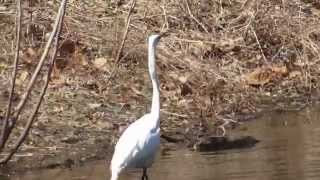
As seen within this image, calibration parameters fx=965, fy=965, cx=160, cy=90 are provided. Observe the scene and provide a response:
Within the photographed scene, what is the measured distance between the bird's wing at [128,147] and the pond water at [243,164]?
1.90 feet

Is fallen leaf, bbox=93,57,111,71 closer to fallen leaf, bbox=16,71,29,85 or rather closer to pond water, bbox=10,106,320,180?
fallen leaf, bbox=16,71,29,85

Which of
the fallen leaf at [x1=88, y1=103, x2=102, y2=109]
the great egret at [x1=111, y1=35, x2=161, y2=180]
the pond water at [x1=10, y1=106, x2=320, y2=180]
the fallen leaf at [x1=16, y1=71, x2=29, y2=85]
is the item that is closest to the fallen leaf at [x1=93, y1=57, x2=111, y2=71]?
the fallen leaf at [x1=16, y1=71, x2=29, y2=85]

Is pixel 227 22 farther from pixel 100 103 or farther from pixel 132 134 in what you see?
pixel 132 134

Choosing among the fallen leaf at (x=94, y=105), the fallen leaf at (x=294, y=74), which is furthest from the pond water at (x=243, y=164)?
the fallen leaf at (x=294, y=74)

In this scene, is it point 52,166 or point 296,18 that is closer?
point 52,166

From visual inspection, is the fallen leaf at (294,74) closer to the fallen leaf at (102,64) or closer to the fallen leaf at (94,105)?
the fallen leaf at (102,64)

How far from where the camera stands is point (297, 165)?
945 cm

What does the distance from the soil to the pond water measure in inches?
16.9

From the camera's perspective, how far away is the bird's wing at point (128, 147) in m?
8.64

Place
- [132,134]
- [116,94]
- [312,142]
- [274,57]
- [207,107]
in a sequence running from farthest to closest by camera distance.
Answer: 1. [274,57]
2. [116,94]
3. [207,107]
4. [312,142]
5. [132,134]

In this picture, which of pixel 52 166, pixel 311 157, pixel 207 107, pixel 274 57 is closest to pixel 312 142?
pixel 311 157

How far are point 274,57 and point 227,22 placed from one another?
1302 mm

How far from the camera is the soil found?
11.4 m

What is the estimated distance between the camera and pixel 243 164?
9711 mm
